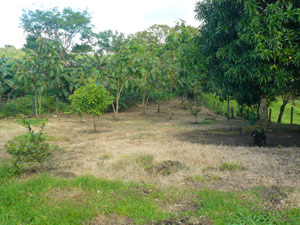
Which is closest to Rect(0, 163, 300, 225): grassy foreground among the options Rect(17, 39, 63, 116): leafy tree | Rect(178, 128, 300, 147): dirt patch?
Rect(178, 128, 300, 147): dirt patch

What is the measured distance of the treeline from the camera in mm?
9469

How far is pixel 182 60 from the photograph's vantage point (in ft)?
59.1

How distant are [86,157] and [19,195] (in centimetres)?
331

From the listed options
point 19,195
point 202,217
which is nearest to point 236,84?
point 202,217

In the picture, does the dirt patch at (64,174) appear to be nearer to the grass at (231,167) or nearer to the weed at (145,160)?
the weed at (145,160)

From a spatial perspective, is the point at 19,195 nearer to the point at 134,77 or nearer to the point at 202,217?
the point at 202,217

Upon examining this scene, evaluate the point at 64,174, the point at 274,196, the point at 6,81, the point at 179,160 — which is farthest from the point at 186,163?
the point at 6,81

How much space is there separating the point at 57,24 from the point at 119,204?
36.2 meters

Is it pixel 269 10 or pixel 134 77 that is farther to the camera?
pixel 134 77

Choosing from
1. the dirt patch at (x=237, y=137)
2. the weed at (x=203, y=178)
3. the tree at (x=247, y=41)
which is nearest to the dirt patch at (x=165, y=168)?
the weed at (x=203, y=178)

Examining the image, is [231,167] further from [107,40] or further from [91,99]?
[107,40]

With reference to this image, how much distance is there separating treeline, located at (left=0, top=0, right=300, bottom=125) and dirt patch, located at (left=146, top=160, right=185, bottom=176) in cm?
446

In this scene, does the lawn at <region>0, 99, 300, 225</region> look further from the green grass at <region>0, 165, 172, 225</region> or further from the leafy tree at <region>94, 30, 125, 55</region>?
the leafy tree at <region>94, 30, 125, 55</region>

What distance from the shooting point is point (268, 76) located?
9938mm
